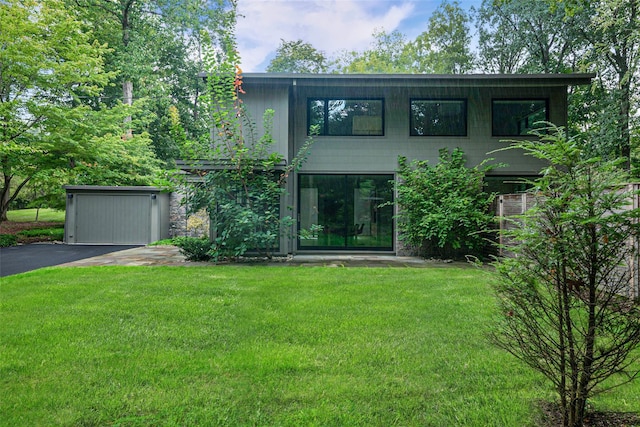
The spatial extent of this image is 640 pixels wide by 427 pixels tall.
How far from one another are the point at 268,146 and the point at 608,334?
7.63 meters

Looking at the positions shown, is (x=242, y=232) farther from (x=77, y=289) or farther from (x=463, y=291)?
(x=463, y=291)

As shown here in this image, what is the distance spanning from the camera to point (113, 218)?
488 inches

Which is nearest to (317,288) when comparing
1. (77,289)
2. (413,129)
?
(77,289)

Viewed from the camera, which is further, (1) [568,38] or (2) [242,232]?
(1) [568,38]

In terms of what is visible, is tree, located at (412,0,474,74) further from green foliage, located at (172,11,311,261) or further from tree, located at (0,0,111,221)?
tree, located at (0,0,111,221)

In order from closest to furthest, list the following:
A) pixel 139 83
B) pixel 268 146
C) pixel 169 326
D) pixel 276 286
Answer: pixel 169 326 → pixel 276 286 → pixel 268 146 → pixel 139 83

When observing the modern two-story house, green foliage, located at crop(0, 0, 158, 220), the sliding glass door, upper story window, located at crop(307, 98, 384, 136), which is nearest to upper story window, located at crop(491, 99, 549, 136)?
the modern two-story house

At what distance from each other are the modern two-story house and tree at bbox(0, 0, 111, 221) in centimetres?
833

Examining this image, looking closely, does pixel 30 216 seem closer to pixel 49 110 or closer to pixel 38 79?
pixel 38 79

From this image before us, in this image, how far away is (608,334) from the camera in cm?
194

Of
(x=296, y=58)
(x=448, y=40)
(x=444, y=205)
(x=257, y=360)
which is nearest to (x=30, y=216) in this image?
(x=296, y=58)

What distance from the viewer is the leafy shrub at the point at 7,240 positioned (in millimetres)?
10766

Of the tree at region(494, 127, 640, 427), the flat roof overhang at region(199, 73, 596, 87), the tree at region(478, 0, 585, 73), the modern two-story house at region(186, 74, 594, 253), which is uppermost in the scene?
the tree at region(478, 0, 585, 73)

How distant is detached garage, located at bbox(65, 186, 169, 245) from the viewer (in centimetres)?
1225
